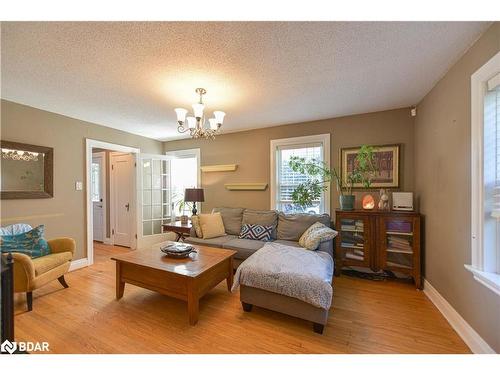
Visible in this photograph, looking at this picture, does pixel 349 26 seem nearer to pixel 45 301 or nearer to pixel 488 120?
pixel 488 120

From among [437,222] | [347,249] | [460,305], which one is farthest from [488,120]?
[347,249]

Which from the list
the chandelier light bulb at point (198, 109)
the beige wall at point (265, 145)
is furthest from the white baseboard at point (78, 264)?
the chandelier light bulb at point (198, 109)

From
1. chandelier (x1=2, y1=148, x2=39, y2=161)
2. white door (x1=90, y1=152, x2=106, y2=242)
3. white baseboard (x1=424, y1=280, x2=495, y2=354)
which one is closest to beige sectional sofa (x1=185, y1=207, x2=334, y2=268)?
white baseboard (x1=424, y1=280, x2=495, y2=354)

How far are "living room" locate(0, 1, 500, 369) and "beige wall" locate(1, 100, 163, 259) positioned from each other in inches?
0.8

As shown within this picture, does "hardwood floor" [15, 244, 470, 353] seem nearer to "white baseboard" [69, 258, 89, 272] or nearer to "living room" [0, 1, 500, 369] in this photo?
"living room" [0, 1, 500, 369]

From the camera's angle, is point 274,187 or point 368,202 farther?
point 274,187

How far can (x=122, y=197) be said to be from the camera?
4.31m

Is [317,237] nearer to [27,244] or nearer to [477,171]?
[477,171]

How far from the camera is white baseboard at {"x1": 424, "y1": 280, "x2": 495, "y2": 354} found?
140 cm

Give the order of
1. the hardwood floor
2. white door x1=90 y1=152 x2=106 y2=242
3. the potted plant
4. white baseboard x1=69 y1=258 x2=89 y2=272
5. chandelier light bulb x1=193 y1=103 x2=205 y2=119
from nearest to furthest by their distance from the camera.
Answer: the hardwood floor, chandelier light bulb x1=193 y1=103 x2=205 y2=119, the potted plant, white baseboard x1=69 y1=258 x2=89 y2=272, white door x1=90 y1=152 x2=106 y2=242

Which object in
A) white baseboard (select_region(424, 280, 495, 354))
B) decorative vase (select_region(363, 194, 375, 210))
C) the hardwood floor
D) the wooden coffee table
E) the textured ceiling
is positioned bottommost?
the hardwood floor

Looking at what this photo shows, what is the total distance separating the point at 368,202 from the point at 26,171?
4.59 m

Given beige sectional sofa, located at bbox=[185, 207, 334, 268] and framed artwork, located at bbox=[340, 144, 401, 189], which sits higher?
framed artwork, located at bbox=[340, 144, 401, 189]

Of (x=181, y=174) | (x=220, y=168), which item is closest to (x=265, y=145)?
(x=220, y=168)
